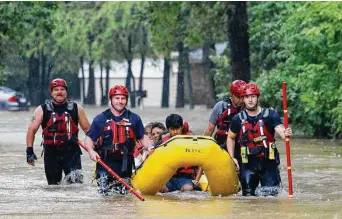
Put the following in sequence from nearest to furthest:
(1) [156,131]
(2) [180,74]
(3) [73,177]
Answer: (3) [73,177]
(1) [156,131]
(2) [180,74]

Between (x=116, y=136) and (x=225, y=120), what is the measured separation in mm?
1935

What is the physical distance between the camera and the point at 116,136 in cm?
1549

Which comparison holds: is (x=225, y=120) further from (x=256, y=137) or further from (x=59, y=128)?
(x=59, y=128)

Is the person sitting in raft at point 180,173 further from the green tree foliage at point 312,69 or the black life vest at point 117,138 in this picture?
the green tree foliage at point 312,69

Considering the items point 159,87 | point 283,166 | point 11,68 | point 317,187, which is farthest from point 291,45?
point 159,87

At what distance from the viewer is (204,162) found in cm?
1536

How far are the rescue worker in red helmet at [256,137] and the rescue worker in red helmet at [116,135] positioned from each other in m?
1.22

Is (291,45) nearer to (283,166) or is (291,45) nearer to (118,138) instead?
(283,166)

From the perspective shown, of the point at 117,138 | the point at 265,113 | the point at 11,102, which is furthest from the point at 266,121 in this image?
the point at 11,102

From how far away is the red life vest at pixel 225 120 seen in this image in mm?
16656

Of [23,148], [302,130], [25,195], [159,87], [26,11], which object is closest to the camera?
[25,195]

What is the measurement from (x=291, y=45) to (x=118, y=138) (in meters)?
16.4

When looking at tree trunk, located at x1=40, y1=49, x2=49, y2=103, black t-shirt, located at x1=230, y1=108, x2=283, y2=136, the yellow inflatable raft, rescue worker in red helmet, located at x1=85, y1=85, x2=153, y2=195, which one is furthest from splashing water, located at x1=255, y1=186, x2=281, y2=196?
tree trunk, located at x1=40, y1=49, x2=49, y2=103

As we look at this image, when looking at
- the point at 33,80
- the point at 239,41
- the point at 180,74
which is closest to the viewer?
the point at 239,41
